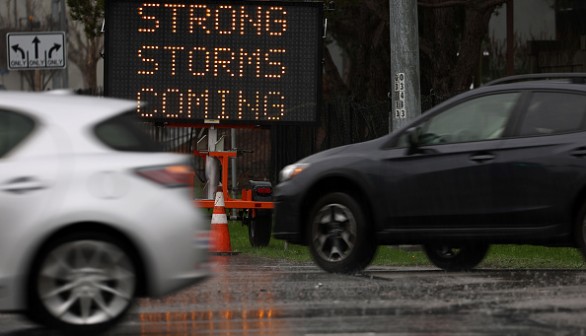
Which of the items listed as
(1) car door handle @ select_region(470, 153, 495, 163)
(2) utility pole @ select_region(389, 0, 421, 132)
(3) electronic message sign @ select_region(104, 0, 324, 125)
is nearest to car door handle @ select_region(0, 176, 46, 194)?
(1) car door handle @ select_region(470, 153, 495, 163)

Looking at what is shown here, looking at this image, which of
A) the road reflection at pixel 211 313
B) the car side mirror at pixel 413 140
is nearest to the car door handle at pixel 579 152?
the car side mirror at pixel 413 140

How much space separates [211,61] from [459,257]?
6.02 metres

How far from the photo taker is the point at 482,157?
41.0ft

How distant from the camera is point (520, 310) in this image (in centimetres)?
988

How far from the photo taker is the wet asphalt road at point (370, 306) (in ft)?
29.9

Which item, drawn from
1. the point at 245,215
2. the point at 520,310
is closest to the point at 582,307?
the point at 520,310

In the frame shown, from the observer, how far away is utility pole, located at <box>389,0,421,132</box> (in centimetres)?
1806

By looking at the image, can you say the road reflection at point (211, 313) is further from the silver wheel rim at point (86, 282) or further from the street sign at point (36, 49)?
the street sign at point (36, 49)

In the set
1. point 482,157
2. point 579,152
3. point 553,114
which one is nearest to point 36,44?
point 482,157

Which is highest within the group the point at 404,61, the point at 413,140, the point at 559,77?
the point at 404,61

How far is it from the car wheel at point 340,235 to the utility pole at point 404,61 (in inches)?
196

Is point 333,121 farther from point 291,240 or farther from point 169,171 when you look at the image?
point 169,171

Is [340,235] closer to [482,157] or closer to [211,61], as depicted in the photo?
[482,157]

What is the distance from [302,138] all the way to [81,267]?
1745 centimetres
